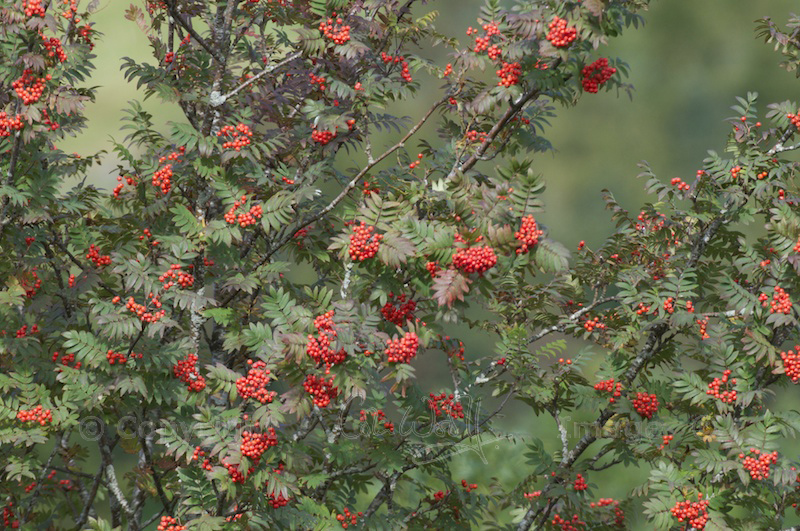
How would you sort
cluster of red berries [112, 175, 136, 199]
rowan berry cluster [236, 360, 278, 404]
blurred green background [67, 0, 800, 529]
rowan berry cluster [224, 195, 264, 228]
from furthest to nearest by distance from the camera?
blurred green background [67, 0, 800, 529] < cluster of red berries [112, 175, 136, 199] < rowan berry cluster [224, 195, 264, 228] < rowan berry cluster [236, 360, 278, 404]

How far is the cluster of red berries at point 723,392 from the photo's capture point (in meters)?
4.70

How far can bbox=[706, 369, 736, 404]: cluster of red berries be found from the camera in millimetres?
4703

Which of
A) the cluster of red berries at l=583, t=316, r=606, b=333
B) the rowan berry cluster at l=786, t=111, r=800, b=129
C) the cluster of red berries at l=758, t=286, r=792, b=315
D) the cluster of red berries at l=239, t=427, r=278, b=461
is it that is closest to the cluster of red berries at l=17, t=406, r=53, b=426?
the cluster of red berries at l=239, t=427, r=278, b=461

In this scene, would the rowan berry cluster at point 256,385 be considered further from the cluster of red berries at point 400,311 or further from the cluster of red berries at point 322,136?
the cluster of red berries at point 322,136

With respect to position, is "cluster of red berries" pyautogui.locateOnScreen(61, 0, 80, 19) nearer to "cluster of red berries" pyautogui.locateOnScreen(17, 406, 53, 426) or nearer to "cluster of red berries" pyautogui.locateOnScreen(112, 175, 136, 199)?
"cluster of red berries" pyautogui.locateOnScreen(112, 175, 136, 199)

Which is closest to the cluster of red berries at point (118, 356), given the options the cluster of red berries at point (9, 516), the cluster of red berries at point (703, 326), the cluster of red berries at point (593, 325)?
the cluster of red berries at point (9, 516)

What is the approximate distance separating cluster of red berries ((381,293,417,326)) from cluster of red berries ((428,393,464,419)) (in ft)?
2.53

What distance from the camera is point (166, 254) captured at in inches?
188

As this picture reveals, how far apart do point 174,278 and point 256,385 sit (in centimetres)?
86

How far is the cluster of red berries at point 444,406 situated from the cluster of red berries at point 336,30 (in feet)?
6.37

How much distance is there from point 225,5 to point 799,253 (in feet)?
11.2

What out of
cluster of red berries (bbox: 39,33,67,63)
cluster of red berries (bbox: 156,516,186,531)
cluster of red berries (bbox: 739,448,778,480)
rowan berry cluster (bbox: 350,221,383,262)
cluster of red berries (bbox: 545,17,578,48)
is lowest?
cluster of red berries (bbox: 156,516,186,531)

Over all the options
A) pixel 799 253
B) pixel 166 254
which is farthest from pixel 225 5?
pixel 799 253

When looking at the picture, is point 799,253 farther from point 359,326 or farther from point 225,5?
point 225,5
